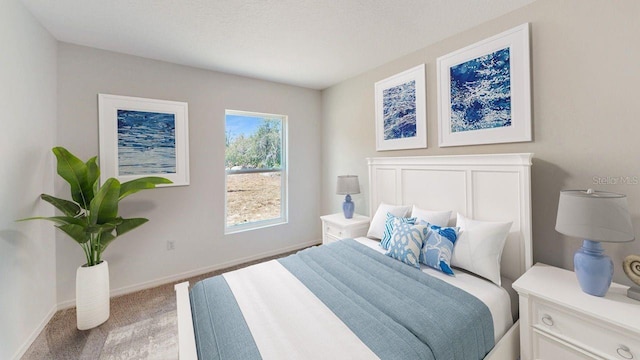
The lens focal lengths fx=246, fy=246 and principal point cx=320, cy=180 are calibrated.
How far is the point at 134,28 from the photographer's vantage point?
2182mm

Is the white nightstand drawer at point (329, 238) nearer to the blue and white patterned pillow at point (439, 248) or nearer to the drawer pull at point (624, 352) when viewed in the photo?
the blue and white patterned pillow at point (439, 248)

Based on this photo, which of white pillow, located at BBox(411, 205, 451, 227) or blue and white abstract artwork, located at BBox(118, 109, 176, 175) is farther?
blue and white abstract artwork, located at BBox(118, 109, 176, 175)

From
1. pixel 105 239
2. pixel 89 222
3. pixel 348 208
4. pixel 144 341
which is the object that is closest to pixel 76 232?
pixel 89 222

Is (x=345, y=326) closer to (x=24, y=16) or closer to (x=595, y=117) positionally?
(x=595, y=117)

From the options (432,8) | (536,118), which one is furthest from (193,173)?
(536,118)

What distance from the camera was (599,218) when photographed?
132 cm

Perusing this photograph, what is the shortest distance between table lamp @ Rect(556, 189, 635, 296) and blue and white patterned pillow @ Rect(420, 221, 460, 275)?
0.64 metres

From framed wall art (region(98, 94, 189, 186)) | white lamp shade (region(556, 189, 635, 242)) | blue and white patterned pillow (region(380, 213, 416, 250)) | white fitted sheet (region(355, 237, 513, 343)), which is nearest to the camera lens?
white lamp shade (region(556, 189, 635, 242))

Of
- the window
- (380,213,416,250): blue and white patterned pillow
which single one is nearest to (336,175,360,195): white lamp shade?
(380,213,416,250): blue and white patterned pillow

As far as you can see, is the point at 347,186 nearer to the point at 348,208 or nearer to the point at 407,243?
the point at 348,208

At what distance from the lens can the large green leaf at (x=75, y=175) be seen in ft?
6.71

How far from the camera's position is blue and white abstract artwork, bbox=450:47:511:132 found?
79.4 inches

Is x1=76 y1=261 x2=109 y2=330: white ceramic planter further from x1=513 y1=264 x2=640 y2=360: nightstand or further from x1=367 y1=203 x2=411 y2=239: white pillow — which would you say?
x1=513 y1=264 x2=640 y2=360: nightstand

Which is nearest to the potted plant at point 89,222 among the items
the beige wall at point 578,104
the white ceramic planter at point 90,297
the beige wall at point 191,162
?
the white ceramic planter at point 90,297
